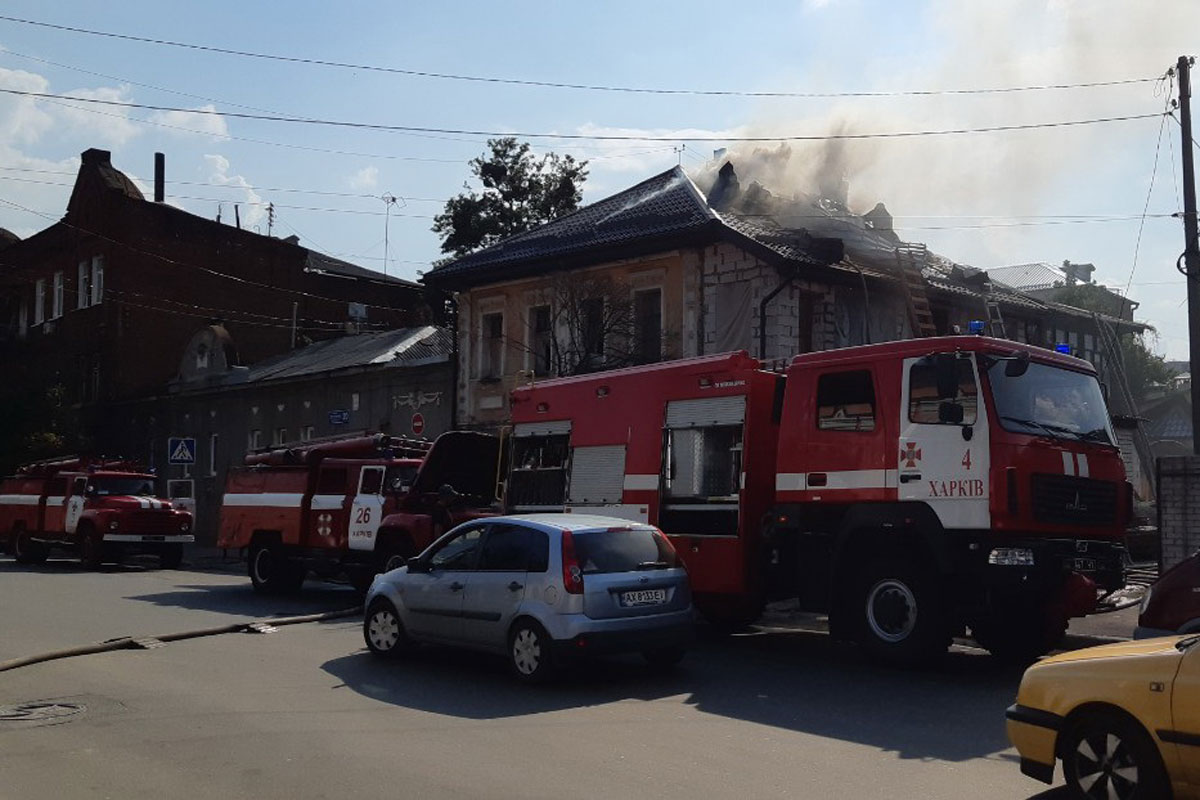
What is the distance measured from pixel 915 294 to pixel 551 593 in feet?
50.0

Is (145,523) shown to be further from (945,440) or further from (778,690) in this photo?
(945,440)

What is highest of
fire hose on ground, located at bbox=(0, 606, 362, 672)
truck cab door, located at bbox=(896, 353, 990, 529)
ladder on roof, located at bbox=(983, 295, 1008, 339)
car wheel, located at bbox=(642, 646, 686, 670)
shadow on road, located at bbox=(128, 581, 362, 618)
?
ladder on roof, located at bbox=(983, 295, 1008, 339)

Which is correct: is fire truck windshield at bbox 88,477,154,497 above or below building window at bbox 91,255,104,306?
below

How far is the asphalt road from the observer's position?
23.3ft

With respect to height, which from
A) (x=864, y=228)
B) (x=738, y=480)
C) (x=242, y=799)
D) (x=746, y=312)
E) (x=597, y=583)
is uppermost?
(x=864, y=228)

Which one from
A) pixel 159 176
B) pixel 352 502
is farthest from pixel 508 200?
pixel 352 502

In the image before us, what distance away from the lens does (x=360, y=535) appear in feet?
60.2

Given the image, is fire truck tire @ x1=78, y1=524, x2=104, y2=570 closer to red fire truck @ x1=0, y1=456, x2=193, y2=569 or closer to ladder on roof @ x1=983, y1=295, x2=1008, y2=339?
red fire truck @ x1=0, y1=456, x2=193, y2=569

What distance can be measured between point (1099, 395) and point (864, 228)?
15.8 m

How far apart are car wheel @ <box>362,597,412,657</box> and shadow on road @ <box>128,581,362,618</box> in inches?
200

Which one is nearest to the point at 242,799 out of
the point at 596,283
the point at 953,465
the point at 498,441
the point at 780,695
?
the point at 780,695

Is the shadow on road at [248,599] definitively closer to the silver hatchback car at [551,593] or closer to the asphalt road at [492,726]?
the asphalt road at [492,726]

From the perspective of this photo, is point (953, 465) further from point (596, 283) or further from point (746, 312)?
point (596, 283)

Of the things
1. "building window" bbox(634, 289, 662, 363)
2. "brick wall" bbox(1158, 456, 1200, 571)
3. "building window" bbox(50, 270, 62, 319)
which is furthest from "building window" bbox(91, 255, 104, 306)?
"brick wall" bbox(1158, 456, 1200, 571)
